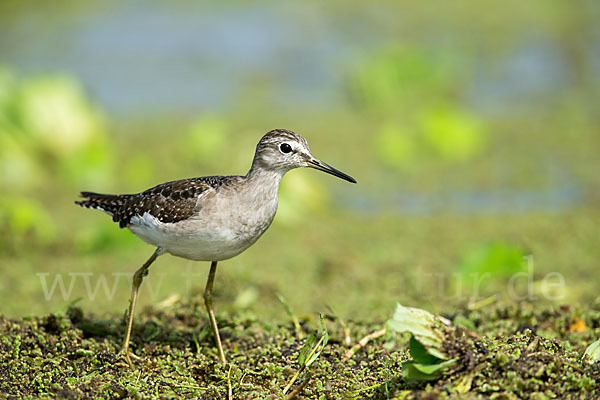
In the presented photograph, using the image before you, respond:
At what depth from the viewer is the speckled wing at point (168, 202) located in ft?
14.2

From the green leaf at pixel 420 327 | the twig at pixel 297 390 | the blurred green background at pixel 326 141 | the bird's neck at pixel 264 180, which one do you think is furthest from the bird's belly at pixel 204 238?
the blurred green background at pixel 326 141

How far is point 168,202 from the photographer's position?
175 inches

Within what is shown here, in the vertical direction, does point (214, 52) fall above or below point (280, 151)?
above

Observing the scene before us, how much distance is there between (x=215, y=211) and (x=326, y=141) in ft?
19.8

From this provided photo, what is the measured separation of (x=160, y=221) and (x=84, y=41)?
1015cm

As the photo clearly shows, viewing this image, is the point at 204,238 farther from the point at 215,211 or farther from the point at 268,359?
the point at 268,359

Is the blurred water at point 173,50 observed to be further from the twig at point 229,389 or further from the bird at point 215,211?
the twig at point 229,389

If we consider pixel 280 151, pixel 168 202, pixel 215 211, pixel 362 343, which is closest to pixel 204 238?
pixel 215 211

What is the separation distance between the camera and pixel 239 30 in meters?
14.1

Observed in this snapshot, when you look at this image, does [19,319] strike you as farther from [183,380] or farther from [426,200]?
[426,200]

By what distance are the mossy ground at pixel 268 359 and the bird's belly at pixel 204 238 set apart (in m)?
0.60

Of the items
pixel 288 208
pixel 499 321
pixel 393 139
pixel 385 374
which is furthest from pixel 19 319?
pixel 393 139

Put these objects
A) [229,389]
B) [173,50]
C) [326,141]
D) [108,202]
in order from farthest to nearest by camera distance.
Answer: [173,50]
[326,141]
[108,202]
[229,389]

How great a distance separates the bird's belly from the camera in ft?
13.8
